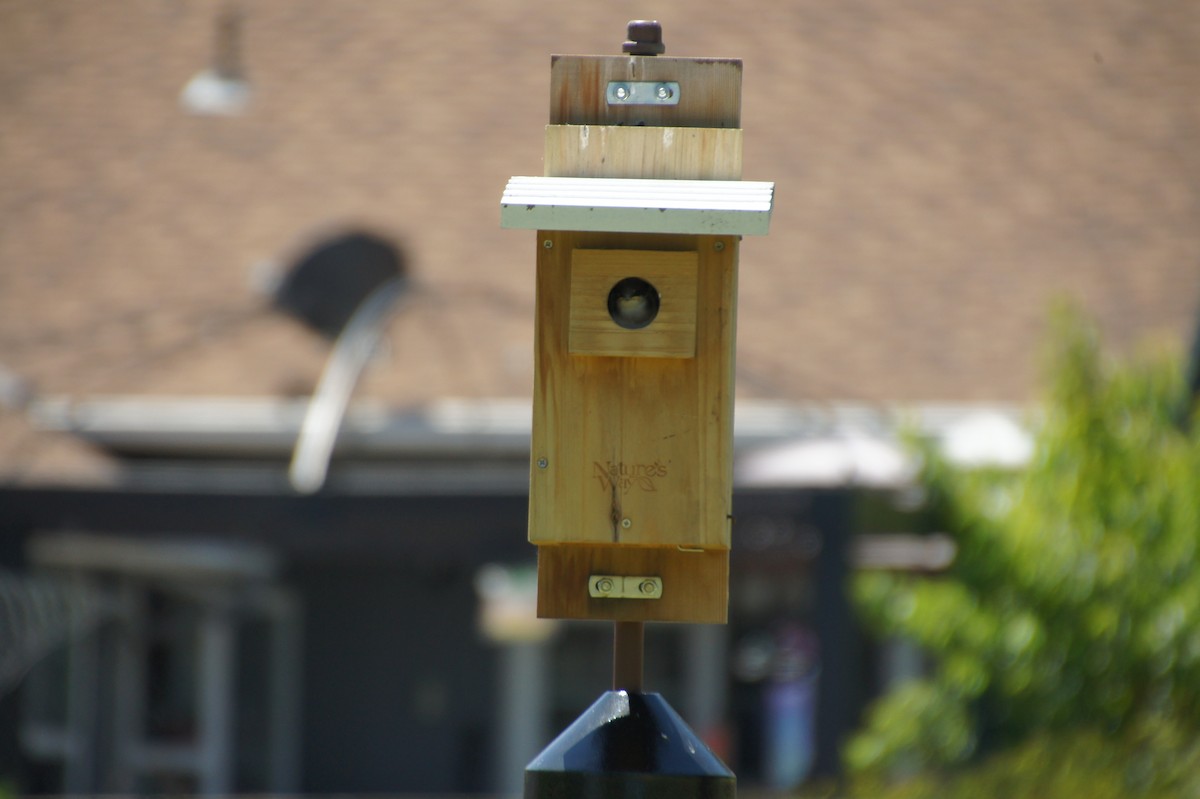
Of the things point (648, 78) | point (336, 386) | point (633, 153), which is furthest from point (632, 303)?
point (336, 386)

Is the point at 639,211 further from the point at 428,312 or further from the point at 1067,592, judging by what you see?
the point at 428,312

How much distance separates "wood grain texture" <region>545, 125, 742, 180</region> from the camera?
278 centimetres

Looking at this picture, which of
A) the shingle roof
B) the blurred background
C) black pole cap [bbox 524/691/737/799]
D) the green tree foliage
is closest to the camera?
black pole cap [bbox 524/691/737/799]

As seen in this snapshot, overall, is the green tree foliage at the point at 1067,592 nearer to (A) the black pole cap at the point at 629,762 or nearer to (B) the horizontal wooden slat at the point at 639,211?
(A) the black pole cap at the point at 629,762

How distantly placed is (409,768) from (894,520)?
14.0 ft

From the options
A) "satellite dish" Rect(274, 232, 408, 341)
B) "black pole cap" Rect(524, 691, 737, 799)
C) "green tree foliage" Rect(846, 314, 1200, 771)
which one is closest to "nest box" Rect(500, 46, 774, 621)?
"black pole cap" Rect(524, 691, 737, 799)

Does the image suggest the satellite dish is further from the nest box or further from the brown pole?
the brown pole

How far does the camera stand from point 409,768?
36.7 ft

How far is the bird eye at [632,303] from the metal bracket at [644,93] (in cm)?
31

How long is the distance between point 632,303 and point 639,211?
0.53 feet

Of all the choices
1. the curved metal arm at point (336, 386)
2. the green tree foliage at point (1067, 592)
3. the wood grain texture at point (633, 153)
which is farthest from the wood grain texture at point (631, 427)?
Result: the curved metal arm at point (336, 386)

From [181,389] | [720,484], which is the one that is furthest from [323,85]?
[720,484]

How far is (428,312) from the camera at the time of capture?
10.9 metres

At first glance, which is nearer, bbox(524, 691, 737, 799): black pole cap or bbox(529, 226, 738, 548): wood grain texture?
bbox(524, 691, 737, 799): black pole cap
